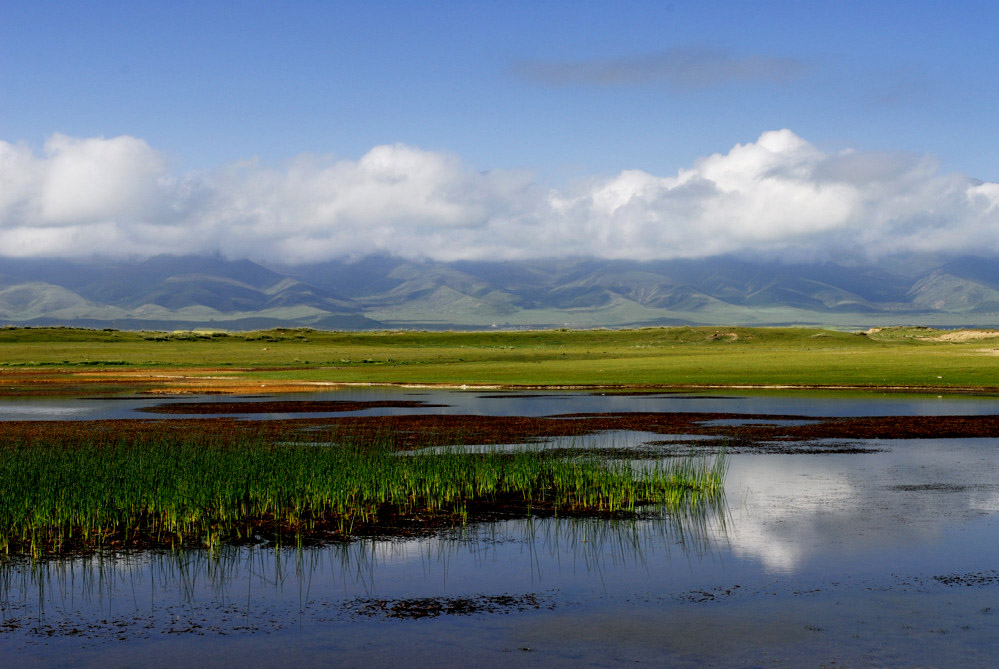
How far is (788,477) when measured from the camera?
26.4 meters

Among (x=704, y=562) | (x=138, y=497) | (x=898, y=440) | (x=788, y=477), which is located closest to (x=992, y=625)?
(x=704, y=562)

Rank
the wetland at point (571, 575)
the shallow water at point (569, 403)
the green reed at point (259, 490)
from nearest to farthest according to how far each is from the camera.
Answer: the wetland at point (571, 575) → the green reed at point (259, 490) → the shallow water at point (569, 403)

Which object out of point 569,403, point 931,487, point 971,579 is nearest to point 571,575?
point 971,579

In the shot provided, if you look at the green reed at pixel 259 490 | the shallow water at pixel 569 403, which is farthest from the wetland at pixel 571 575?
the shallow water at pixel 569 403

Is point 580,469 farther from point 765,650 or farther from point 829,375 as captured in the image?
point 829,375

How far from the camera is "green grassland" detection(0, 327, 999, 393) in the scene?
75.4m

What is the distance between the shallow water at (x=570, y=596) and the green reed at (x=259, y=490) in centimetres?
191

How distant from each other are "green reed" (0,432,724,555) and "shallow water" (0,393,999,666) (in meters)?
1.91

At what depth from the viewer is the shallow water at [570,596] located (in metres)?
Answer: 12.5

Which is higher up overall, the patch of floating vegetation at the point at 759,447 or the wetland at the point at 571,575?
the wetland at the point at 571,575

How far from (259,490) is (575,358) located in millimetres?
99470

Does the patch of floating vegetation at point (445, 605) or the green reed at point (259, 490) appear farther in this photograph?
the green reed at point (259, 490)

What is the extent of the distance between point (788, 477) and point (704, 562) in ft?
33.7

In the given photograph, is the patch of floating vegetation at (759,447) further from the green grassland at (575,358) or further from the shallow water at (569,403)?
the green grassland at (575,358)
